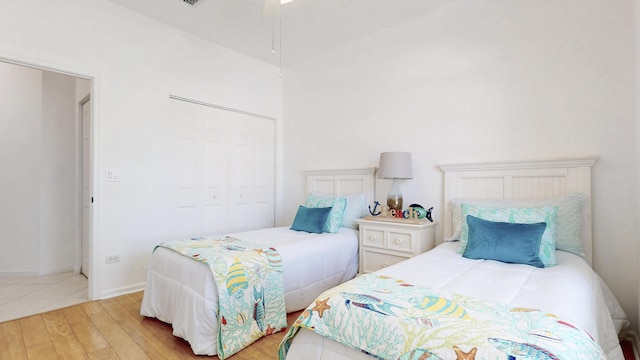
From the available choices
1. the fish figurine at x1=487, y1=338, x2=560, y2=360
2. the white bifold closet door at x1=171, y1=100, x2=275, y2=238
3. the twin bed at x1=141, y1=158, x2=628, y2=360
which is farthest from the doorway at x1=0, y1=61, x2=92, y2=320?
the fish figurine at x1=487, y1=338, x2=560, y2=360

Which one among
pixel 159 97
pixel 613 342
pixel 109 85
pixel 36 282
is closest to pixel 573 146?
pixel 613 342

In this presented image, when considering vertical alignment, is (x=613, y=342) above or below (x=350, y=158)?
below

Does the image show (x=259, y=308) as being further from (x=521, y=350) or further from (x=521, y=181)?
(x=521, y=181)

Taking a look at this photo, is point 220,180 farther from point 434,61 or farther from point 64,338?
point 434,61

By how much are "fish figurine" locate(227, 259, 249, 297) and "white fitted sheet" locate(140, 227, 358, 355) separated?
0.10 meters

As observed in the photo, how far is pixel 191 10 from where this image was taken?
3.13 meters

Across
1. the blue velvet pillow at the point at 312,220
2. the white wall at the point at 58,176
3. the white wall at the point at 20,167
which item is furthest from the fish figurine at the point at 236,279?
the white wall at the point at 20,167

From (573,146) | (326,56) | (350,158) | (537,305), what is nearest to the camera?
(537,305)

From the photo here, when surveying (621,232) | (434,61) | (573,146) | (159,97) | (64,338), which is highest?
(434,61)

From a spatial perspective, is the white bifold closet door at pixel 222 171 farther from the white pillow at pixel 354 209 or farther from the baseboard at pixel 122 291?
the white pillow at pixel 354 209

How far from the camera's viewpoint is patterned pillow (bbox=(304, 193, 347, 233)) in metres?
3.17

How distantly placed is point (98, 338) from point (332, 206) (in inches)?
85.5

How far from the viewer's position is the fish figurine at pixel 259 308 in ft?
7.13

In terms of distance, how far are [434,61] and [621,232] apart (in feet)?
6.64
